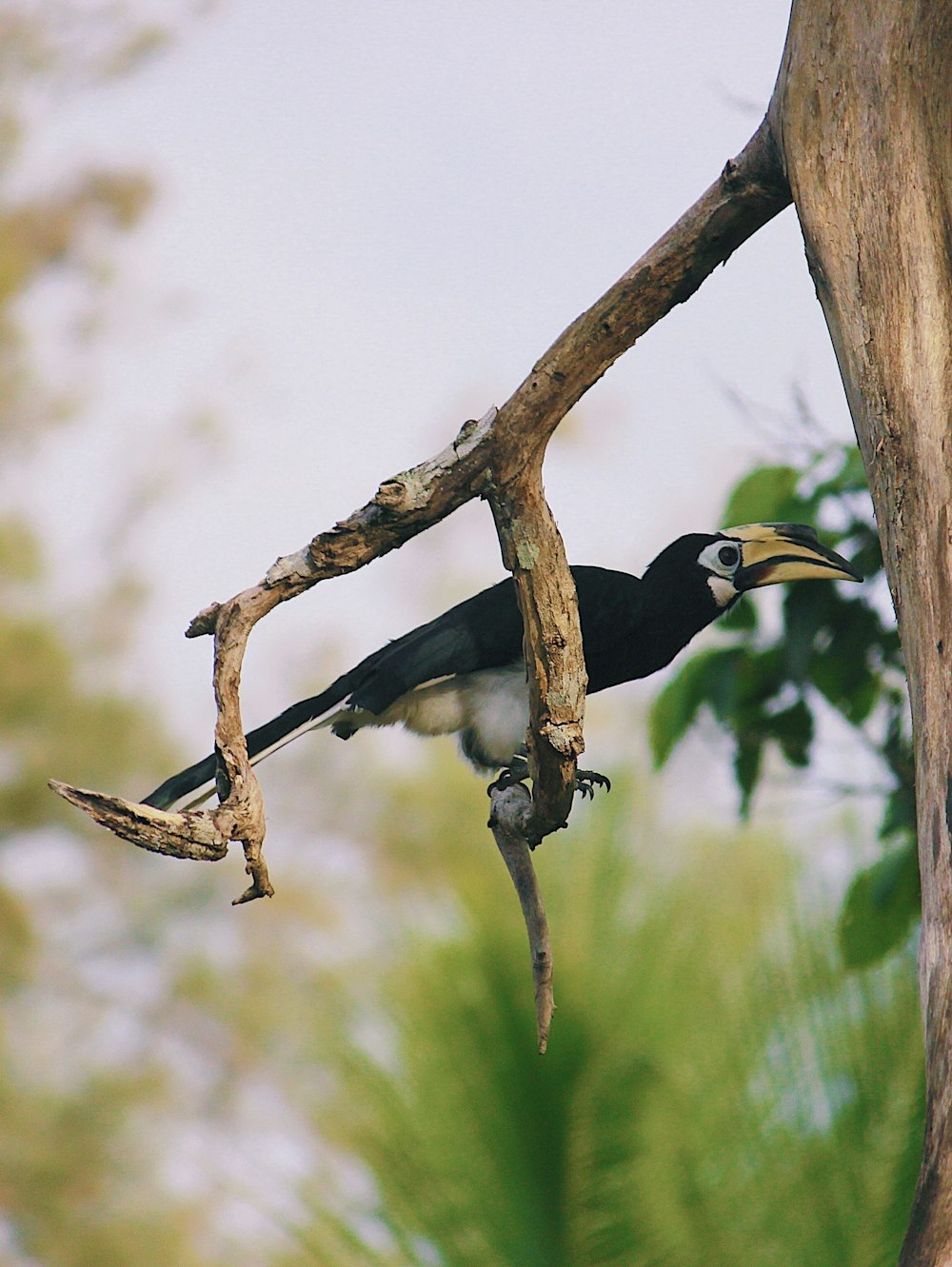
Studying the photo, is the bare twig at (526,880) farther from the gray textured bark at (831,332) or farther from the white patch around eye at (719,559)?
the white patch around eye at (719,559)

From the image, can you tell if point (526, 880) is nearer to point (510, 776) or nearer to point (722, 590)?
point (510, 776)

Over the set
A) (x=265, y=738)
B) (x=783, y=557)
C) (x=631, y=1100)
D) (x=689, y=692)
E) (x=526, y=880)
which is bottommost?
(x=631, y=1100)

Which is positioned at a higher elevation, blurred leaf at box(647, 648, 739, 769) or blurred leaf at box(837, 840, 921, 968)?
blurred leaf at box(647, 648, 739, 769)

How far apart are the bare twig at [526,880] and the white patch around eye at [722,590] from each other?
22.2 inches

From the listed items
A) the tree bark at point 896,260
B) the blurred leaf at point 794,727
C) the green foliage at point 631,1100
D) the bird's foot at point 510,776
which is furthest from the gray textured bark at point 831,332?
the green foliage at point 631,1100

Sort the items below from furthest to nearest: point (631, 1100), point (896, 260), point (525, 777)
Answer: point (631, 1100) → point (525, 777) → point (896, 260)

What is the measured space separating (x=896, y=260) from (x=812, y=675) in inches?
32.2

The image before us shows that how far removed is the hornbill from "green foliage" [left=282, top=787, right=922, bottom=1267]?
0.81 metres

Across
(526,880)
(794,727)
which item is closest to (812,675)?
(794,727)

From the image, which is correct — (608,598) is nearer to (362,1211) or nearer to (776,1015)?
(776,1015)

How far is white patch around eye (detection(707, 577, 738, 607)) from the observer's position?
2291 mm

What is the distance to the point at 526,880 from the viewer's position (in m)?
1.78

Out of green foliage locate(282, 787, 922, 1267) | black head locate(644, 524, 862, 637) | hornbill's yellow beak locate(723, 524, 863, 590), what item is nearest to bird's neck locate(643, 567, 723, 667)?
black head locate(644, 524, 862, 637)

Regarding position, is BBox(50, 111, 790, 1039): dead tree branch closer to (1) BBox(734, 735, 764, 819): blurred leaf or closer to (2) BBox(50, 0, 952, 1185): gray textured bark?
(2) BBox(50, 0, 952, 1185): gray textured bark
